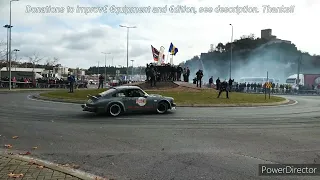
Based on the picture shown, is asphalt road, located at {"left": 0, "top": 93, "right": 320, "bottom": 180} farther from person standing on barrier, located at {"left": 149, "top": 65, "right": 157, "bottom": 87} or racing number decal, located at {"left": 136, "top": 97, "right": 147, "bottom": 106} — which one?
person standing on barrier, located at {"left": 149, "top": 65, "right": 157, "bottom": 87}

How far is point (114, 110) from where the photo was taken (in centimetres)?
1469

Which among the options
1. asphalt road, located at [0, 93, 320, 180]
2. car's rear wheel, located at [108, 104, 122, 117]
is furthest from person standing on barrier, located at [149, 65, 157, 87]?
asphalt road, located at [0, 93, 320, 180]

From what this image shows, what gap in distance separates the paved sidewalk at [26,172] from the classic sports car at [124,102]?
323 inches

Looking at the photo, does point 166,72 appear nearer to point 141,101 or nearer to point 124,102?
point 141,101

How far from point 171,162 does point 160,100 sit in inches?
349

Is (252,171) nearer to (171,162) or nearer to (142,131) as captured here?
(171,162)

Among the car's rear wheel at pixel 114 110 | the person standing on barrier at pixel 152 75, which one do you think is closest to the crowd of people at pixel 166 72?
the person standing on barrier at pixel 152 75

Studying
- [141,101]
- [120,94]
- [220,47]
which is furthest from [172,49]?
[220,47]

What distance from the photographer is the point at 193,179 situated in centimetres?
574

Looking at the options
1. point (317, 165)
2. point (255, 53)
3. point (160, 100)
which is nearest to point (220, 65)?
point (255, 53)

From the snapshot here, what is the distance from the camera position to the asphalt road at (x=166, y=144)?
252 inches

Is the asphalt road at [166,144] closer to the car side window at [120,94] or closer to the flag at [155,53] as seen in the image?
the car side window at [120,94]

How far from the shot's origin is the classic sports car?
566 inches

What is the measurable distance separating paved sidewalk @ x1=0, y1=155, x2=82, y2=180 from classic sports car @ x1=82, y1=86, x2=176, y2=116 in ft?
26.9
